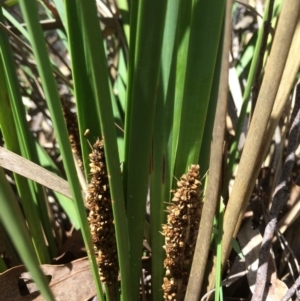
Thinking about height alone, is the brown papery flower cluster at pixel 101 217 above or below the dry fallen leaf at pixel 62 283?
above

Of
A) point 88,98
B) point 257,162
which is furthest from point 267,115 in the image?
point 88,98

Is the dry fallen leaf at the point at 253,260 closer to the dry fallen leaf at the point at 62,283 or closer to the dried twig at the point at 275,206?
the dried twig at the point at 275,206

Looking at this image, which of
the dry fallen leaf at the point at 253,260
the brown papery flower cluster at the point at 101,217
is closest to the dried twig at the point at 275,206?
the dry fallen leaf at the point at 253,260

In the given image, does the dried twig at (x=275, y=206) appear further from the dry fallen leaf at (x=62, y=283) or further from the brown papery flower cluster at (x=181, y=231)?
the dry fallen leaf at (x=62, y=283)

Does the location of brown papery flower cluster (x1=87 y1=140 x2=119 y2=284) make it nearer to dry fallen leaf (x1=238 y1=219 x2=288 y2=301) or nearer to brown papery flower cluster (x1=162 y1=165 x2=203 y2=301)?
brown papery flower cluster (x1=162 y1=165 x2=203 y2=301)

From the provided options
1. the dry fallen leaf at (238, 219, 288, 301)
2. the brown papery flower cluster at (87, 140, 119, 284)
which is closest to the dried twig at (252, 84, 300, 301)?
the dry fallen leaf at (238, 219, 288, 301)

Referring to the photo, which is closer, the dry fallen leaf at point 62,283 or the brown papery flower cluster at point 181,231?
the brown papery flower cluster at point 181,231

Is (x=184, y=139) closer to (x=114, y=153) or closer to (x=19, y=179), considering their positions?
(x=114, y=153)
